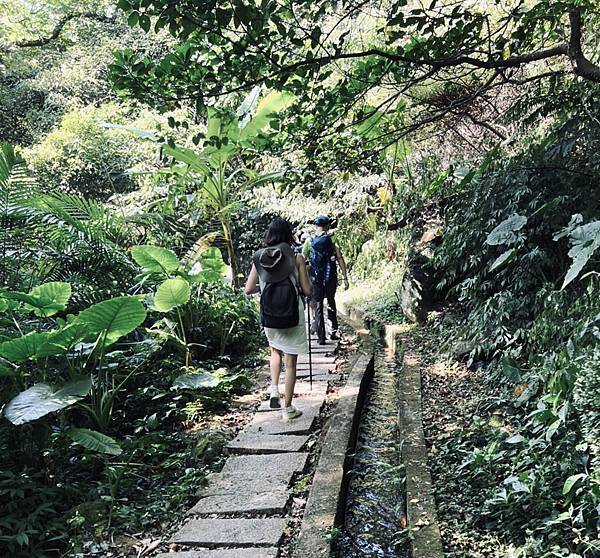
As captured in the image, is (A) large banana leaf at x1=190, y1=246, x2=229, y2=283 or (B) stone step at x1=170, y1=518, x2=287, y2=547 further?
(A) large banana leaf at x1=190, y1=246, x2=229, y2=283

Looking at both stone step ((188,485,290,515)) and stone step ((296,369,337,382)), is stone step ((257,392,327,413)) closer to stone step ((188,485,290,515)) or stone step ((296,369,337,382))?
stone step ((296,369,337,382))

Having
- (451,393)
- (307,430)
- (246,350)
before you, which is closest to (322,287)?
(246,350)

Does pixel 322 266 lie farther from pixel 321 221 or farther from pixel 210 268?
pixel 210 268

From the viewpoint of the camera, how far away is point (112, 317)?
162 inches

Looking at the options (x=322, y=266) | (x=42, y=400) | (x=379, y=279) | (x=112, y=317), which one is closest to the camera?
(x=42, y=400)

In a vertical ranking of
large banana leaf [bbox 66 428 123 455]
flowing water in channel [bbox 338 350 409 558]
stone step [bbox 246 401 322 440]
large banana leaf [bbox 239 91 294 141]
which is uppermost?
large banana leaf [bbox 239 91 294 141]

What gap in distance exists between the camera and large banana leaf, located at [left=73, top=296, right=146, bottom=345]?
4.00 meters

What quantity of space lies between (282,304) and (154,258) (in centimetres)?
178

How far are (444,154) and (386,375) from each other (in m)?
4.79

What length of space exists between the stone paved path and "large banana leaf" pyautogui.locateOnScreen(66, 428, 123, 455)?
25.8 inches

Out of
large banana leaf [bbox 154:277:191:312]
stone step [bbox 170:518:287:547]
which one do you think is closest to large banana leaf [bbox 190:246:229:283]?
large banana leaf [bbox 154:277:191:312]

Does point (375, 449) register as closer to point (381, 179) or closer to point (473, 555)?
point (473, 555)

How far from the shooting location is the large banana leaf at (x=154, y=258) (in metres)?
5.88

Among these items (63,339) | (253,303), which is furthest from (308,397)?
(253,303)
